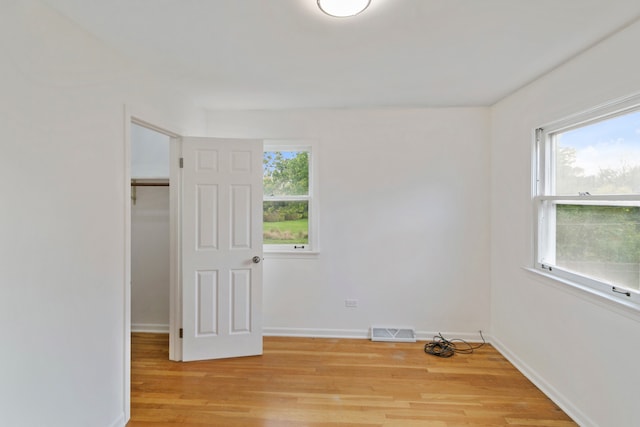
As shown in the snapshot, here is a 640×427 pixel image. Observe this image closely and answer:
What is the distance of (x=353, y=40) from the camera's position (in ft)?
6.35

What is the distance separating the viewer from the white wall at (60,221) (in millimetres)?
1363

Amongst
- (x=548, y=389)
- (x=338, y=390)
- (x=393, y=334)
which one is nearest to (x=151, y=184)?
(x=338, y=390)

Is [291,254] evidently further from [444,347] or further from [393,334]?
[444,347]

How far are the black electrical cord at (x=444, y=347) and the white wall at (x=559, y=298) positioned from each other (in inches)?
12.0

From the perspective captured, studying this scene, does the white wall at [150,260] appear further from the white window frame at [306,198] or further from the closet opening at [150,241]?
the white window frame at [306,198]

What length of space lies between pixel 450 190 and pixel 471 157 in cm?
40

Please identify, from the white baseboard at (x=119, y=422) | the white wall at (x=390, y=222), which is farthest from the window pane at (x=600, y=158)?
the white baseboard at (x=119, y=422)

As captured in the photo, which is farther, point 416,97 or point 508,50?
point 416,97

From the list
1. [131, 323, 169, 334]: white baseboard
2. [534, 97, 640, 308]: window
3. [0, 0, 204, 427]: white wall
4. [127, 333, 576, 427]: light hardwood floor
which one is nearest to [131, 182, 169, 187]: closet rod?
[0, 0, 204, 427]: white wall

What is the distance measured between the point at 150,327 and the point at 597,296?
4043mm

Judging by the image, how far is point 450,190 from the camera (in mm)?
3361

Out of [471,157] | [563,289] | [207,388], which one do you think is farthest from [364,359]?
[471,157]

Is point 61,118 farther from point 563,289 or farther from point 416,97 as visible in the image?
point 563,289

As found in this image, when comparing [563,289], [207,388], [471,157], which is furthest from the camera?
[471,157]
